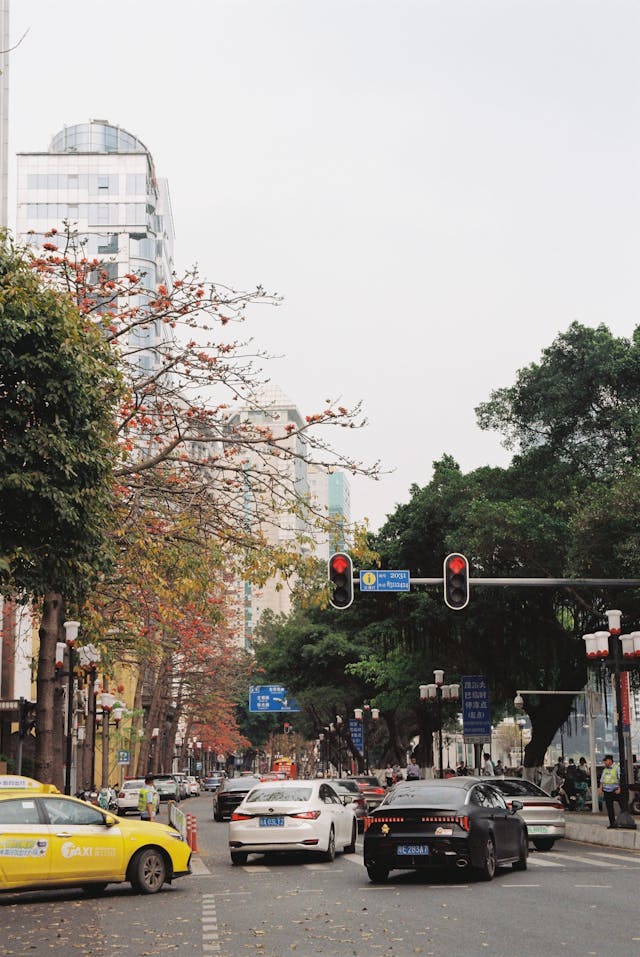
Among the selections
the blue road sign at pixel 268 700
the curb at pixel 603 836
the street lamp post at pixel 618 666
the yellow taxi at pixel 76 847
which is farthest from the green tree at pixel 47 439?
the blue road sign at pixel 268 700

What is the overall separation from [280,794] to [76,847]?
6.76m

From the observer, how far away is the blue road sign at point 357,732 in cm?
7862

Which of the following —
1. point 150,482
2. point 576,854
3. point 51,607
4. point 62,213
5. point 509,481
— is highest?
point 62,213

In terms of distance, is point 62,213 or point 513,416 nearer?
point 513,416

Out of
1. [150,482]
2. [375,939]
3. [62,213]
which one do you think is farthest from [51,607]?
[62,213]

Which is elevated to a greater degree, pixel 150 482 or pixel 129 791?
pixel 150 482

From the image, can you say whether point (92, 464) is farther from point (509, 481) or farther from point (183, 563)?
point (509, 481)

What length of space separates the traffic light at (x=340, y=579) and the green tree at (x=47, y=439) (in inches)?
253

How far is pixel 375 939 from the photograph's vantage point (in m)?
11.5

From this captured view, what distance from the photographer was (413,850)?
17.1 metres

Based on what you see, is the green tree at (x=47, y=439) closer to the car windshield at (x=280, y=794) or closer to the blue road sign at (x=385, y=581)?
the car windshield at (x=280, y=794)

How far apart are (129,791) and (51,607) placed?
2930 cm

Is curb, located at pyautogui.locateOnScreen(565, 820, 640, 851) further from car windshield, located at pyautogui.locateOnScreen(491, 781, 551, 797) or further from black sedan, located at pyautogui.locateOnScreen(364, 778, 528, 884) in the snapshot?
black sedan, located at pyautogui.locateOnScreen(364, 778, 528, 884)

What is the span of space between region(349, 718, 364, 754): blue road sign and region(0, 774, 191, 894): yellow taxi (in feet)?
205
